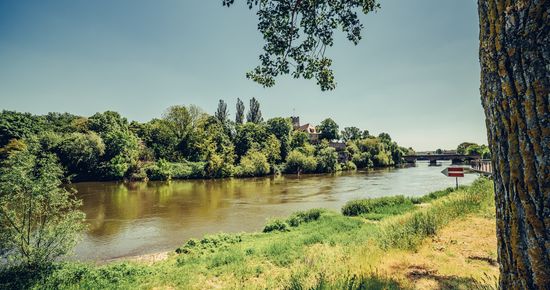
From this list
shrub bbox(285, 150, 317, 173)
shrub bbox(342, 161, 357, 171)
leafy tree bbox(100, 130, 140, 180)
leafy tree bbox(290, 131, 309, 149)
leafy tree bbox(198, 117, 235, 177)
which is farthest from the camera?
leafy tree bbox(290, 131, 309, 149)

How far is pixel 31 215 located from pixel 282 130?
6388cm

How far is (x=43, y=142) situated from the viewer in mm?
46344

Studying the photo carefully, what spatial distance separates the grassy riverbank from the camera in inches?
196

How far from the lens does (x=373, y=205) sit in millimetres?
18953

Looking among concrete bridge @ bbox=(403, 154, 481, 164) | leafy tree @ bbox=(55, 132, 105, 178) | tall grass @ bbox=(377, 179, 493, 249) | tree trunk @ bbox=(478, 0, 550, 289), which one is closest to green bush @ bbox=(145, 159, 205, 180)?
leafy tree @ bbox=(55, 132, 105, 178)

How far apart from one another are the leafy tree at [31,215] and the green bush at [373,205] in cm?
1503

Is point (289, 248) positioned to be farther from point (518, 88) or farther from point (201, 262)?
point (518, 88)

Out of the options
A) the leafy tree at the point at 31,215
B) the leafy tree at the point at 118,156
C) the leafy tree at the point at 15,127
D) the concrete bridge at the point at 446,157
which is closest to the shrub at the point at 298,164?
the leafy tree at the point at 118,156

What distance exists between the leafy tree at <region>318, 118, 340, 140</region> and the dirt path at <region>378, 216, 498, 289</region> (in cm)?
9096

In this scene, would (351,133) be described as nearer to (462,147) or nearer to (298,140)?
(298,140)

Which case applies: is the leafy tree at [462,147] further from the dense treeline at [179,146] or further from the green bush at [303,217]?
the green bush at [303,217]

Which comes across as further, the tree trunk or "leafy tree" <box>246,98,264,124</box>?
"leafy tree" <box>246,98,264,124</box>

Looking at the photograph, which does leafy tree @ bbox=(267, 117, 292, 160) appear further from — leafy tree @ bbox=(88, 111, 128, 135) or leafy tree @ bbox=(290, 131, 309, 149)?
leafy tree @ bbox=(88, 111, 128, 135)

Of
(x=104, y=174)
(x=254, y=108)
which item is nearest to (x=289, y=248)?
(x=104, y=174)
